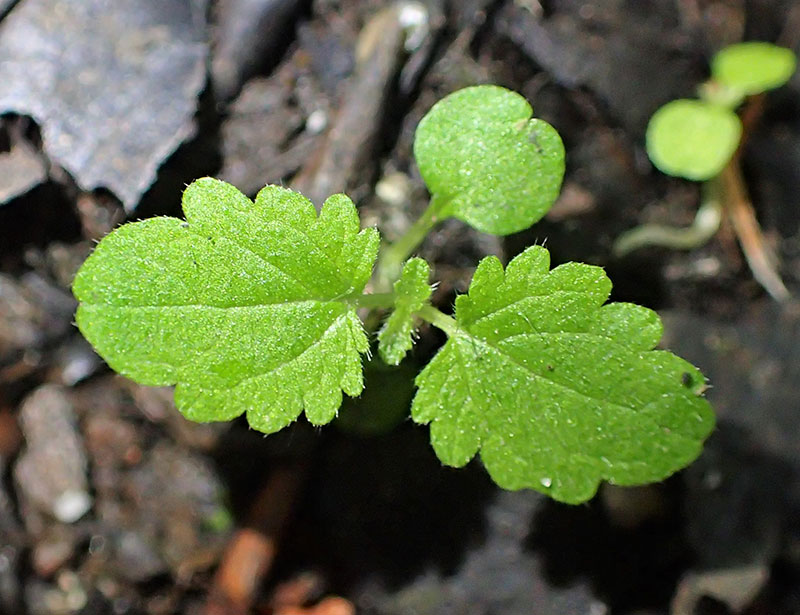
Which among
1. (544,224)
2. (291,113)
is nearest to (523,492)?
(544,224)

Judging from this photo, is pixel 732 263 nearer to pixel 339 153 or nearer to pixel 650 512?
pixel 650 512

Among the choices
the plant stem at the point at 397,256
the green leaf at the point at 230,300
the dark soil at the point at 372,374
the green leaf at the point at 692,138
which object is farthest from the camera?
the green leaf at the point at 692,138

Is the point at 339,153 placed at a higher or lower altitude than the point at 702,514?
higher

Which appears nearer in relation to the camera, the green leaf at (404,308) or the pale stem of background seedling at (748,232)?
the green leaf at (404,308)

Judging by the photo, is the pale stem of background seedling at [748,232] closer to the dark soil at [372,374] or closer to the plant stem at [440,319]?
the dark soil at [372,374]

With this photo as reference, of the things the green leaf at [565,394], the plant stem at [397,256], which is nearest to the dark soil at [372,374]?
the plant stem at [397,256]

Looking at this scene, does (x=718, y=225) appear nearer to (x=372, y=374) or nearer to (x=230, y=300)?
(x=372, y=374)

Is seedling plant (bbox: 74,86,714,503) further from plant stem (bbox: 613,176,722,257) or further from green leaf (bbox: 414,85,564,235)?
plant stem (bbox: 613,176,722,257)

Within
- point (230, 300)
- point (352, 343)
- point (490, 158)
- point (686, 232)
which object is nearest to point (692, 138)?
point (686, 232)

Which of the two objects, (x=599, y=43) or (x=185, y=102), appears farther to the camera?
(x=599, y=43)
